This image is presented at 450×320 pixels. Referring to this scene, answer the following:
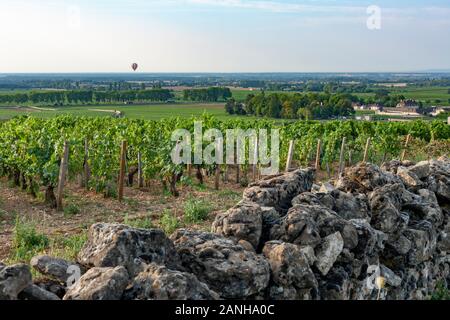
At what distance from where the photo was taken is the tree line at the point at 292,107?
7894 centimetres

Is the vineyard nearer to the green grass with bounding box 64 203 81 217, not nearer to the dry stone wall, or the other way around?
the green grass with bounding box 64 203 81 217

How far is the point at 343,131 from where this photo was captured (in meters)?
29.9

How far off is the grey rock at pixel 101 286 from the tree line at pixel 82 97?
10260 centimetres

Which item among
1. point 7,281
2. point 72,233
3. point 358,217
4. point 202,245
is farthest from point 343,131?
point 7,281

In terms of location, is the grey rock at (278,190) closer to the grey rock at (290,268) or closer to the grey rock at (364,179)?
the grey rock at (364,179)

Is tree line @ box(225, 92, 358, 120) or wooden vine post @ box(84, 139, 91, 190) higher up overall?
wooden vine post @ box(84, 139, 91, 190)

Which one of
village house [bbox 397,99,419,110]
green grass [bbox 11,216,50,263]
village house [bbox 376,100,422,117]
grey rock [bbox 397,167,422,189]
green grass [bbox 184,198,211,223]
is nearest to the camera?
green grass [bbox 11,216,50,263]

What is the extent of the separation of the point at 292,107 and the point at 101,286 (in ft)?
259

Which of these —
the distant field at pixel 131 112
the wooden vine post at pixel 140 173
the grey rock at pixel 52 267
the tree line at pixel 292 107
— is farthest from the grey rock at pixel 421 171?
the tree line at pixel 292 107

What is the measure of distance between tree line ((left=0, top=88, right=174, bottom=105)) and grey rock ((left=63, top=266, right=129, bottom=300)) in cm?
10260

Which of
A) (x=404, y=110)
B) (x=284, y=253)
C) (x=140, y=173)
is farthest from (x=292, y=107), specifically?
(x=284, y=253)

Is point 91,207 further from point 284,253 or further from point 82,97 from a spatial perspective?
point 82,97

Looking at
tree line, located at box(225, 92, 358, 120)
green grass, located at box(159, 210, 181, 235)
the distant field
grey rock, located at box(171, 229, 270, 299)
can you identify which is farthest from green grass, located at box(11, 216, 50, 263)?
tree line, located at box(225, 92, 358, 120)

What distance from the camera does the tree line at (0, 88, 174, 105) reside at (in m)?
104
